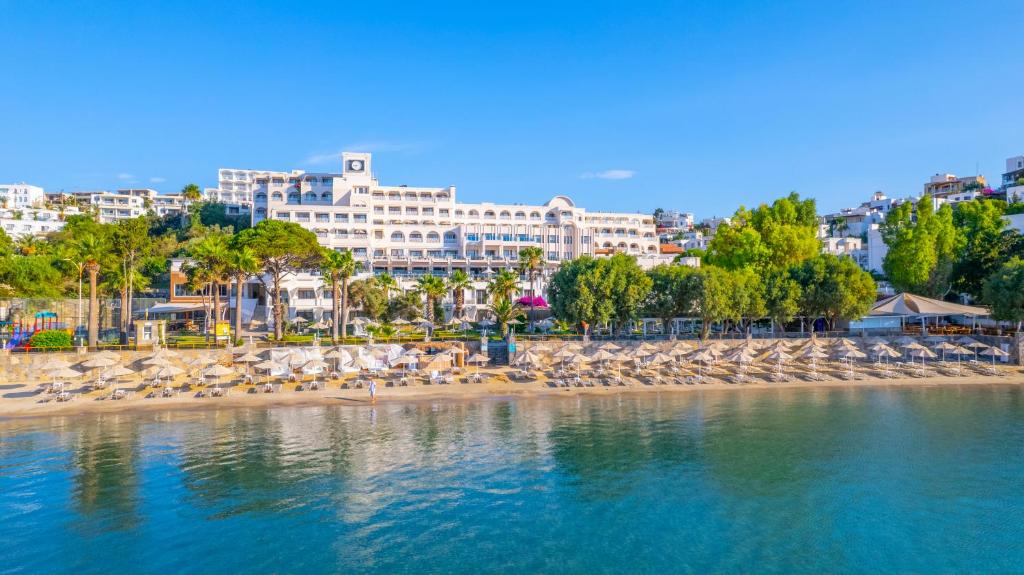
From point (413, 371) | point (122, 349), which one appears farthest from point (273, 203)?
point (413, 371)

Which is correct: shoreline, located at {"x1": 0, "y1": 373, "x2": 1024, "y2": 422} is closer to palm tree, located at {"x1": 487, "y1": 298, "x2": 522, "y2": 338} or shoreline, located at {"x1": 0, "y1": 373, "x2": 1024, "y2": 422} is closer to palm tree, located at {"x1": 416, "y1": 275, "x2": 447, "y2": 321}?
palm tree, located at {"x1": 487, "y1": 298, "x2": 522, "y2": 338}

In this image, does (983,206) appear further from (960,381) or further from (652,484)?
(652,484)

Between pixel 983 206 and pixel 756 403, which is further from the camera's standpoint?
pixel 983 206

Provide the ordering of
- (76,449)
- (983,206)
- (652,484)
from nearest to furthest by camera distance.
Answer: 1. (652,484)
2. (76,449)
3. (983,206)

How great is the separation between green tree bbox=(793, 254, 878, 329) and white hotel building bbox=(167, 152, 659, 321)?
38.7 m

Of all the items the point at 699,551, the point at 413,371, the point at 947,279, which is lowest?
the point at 699,551

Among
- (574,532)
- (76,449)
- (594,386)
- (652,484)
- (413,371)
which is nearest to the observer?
(574,532)

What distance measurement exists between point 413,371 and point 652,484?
2656 cm

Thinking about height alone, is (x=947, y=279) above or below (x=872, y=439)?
above

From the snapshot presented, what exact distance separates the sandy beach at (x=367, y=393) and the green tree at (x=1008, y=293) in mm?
5399

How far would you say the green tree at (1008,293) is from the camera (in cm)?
4972

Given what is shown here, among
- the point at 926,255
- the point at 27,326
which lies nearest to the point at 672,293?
the point at 926,255

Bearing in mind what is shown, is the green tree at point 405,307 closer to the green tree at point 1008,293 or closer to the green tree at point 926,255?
the green tree at point 1008,293

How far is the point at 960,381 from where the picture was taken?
44719mm
